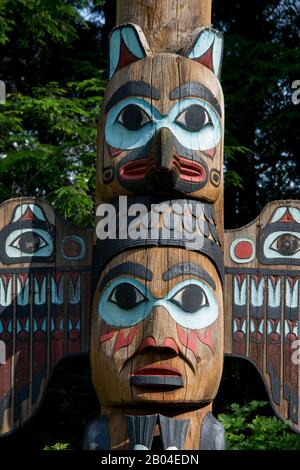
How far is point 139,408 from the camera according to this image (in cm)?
520

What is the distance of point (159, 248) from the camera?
5.29 metres

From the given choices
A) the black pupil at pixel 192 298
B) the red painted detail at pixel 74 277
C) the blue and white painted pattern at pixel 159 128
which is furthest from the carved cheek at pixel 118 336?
the blue and white painted pattern at pixel 159 128

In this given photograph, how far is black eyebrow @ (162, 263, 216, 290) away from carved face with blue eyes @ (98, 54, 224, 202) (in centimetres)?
52

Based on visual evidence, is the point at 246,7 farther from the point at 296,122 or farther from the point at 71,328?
the point at 71,328

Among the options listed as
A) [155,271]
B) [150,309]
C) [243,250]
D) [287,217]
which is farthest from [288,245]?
[150,309]

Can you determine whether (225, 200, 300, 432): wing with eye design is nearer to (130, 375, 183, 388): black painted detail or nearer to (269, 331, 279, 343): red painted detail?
(269, 331, 279, 343): red painted detail

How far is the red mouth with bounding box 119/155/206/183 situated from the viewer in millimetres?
5344

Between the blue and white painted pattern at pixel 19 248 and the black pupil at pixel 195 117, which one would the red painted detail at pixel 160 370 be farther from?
the black pupil at pixel 195 117

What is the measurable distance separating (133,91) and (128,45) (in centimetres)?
39

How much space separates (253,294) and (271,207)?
2.19ft

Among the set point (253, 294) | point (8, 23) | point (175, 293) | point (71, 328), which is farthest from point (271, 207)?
point (8, 23)

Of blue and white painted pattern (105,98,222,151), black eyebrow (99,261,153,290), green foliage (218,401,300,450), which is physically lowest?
green foliage (218,401,300,450)

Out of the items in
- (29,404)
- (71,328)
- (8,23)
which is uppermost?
(8,23)

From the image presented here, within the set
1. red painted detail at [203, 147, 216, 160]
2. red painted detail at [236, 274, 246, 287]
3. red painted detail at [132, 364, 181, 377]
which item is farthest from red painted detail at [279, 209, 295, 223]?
red painted detail at [132, 364, 181, 377]
